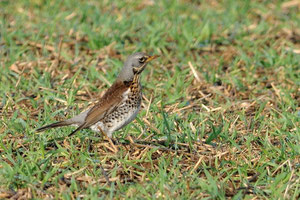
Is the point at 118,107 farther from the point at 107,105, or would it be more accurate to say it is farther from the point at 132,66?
the point at 132,66

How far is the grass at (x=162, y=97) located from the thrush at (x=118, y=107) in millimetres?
196

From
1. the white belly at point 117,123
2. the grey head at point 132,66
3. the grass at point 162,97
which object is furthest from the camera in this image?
the grey head at point 132,66

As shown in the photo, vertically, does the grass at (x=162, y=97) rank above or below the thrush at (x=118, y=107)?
below

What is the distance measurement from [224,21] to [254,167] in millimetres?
5923

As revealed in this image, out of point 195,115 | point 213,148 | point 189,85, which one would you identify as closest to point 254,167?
point 213,148

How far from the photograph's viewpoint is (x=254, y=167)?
6934mm

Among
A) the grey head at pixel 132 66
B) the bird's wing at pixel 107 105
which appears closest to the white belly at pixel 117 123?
the bird's wing at pixel 107 105

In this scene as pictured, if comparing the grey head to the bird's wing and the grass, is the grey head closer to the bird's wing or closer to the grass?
the bird's wing

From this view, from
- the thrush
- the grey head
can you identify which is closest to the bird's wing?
the thrush

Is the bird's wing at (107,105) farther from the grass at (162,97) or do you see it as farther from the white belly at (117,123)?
the grass at (162,97)

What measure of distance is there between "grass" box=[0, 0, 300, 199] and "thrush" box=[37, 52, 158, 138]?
20 centimetres

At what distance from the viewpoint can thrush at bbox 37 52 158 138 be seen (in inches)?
295

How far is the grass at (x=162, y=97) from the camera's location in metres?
6.49

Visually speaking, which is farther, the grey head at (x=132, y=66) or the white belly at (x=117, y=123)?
the grey head at (x=132, y=66)
